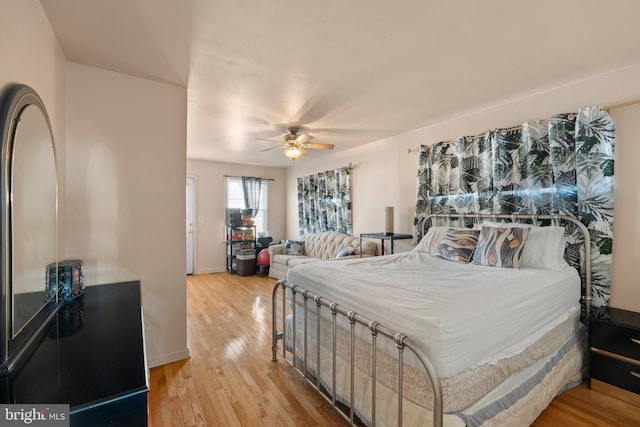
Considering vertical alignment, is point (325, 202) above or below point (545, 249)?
above

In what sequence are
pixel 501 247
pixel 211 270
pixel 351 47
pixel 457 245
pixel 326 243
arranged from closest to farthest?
pixel 351 47 → pixel 501 247 → pixel 457 245 → pixel 326 243 → pixel 211 270

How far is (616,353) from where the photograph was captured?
2152 mm

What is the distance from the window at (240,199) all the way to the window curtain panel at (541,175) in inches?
169

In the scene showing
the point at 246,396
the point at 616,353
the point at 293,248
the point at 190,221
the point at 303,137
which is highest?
the point at 303,137

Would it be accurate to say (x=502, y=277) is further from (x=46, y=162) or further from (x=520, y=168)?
(x=46, y=162)

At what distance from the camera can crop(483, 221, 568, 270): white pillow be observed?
245 cm

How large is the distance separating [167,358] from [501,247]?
314 cm

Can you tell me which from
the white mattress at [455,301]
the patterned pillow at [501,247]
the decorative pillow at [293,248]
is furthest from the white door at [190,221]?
the patterned pillow at [501,247]

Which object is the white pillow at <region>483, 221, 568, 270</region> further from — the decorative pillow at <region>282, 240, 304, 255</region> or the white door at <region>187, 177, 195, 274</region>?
the white door at <region>187, 177, 195, 274</region>

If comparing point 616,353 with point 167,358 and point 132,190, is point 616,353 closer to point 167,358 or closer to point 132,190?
point 167,358

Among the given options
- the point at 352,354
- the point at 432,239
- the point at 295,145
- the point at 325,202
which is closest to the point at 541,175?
the point at 432,239

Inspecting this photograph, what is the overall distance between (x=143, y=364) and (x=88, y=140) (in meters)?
2.07

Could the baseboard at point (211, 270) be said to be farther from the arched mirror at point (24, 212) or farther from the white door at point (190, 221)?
the arched mirror at point (24, 212)

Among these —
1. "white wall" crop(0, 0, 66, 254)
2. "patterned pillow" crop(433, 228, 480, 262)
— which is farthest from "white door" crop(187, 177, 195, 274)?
"patterned pillow" crop(433, 228, 480, 262)
